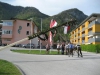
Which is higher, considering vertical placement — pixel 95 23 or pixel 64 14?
pixel 64 14

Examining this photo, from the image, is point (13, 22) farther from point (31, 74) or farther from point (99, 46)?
point (31, 74)

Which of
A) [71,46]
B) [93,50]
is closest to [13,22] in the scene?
[93,50]

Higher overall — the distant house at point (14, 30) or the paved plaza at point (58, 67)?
the distant house at point (14, 30)

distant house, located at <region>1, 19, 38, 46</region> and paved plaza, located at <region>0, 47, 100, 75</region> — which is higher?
distant house, located at <region>1, 19, 38, 46</region>

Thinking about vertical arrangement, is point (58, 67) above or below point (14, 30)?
below

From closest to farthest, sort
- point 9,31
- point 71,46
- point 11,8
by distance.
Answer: point 71,46 → point 9,31 → point 11,8

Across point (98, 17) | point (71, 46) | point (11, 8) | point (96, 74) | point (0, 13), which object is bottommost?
point (96, 74)

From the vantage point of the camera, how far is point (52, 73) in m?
11.5

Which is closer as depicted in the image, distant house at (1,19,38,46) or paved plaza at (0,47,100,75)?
paved plaza at (0,47,100,75)

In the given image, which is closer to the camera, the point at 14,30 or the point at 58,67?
the point at 58,67

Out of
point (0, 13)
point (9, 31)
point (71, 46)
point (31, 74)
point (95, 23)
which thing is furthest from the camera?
point (0, 13)

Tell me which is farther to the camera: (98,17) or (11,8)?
(11,8)

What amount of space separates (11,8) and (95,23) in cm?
12348

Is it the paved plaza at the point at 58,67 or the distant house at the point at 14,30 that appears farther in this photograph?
the distant house at the point at 14,30
